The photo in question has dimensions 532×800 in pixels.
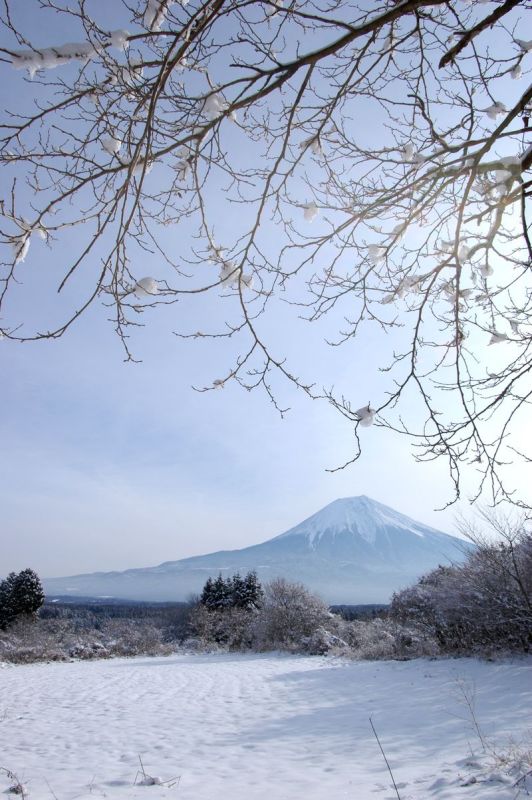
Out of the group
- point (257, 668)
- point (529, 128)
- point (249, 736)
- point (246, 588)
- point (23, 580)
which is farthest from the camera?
point (246, 588)

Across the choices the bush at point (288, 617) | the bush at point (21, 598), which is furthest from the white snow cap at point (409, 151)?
the bush at point (21, 598)

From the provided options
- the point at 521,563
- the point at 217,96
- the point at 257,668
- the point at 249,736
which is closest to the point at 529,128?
the point at 217,96

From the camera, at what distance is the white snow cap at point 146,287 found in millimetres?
2170

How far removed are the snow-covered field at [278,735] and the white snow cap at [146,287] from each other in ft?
13.7

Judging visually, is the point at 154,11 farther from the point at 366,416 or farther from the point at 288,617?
the point at 288,617

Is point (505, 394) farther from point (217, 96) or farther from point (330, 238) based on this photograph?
point (217, 96)

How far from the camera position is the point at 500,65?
295cm

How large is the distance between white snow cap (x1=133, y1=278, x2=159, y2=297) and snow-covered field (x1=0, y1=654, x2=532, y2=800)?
418 centimetres

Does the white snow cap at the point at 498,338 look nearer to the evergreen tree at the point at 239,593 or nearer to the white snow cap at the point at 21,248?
the white snow cap at the point at 21,248

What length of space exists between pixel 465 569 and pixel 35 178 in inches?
546

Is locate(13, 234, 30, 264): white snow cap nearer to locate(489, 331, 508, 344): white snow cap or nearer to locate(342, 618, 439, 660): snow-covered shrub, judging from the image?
locate(489, 331, 508, 344): white snow cap

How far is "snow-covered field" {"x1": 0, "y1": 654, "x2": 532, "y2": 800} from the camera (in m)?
4.41

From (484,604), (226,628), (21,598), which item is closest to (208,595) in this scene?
(226,628)

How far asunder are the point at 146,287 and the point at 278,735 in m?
7.13
